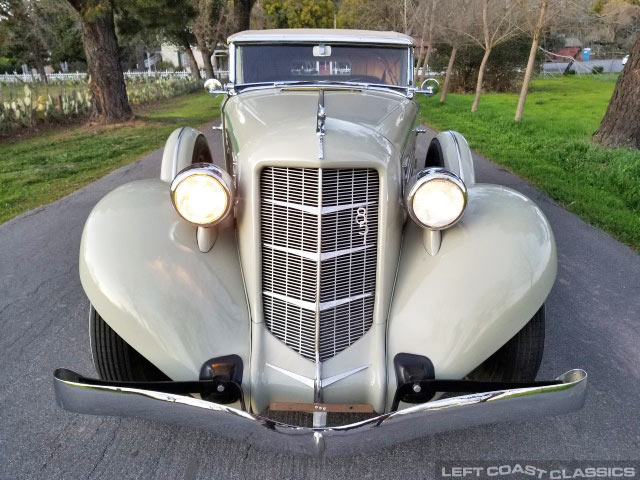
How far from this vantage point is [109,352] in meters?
2.44

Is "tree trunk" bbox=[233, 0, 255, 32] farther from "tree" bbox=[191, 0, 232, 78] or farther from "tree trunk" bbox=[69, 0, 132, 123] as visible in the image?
"tree trunk" bbox=[69, 0, 132, 123]

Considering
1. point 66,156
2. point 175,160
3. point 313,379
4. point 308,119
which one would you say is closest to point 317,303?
point 313,379

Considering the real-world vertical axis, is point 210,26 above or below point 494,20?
below

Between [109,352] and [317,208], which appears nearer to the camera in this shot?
[317,208]

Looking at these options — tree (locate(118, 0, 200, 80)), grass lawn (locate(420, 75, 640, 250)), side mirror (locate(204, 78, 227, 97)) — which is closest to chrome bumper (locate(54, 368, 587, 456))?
side mirror (locate(204, 78, 227, 97))

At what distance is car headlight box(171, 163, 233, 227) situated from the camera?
86.7 inches

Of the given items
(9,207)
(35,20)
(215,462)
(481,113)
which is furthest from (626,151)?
(35,20)

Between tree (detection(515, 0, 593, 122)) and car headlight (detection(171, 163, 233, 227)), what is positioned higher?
tree (detection(515, 0, 593, 122))

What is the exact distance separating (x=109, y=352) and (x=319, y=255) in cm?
120

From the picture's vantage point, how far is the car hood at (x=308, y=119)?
217cm

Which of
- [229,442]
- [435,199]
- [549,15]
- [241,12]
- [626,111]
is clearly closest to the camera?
[435,199]

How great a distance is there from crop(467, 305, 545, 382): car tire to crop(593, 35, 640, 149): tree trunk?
7110mm

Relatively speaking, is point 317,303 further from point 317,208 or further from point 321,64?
point 321,64

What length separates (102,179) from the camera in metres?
7.23
